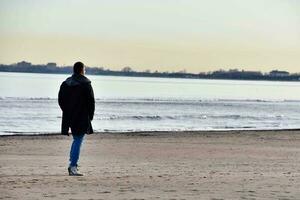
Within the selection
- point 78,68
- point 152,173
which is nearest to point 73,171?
point 152,173

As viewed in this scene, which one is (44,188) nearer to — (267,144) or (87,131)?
(87,131)

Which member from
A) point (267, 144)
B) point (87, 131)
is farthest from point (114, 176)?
point (267, 144)

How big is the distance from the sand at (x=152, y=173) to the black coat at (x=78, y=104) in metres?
0.77

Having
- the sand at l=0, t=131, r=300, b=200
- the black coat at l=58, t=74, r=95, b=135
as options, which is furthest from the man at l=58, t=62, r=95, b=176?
the sand at l=0, t=131, r=300, b=200

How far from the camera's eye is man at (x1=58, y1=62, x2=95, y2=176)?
11.2m

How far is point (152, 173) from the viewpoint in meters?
11.8

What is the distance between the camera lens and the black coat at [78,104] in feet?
36.6

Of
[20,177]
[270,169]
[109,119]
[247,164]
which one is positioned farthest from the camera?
[109,119]

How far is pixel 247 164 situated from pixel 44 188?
5269 millimetres

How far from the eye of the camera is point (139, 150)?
17688 mm

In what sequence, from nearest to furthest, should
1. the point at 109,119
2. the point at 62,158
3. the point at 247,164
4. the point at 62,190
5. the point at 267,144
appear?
1. the point at 62,190
2. the point at 247,164
3. the point at 62,158
4. the point at 267,144
5. the point at 109,119

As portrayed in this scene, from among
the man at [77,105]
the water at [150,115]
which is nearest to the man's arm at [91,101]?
the man at [77,105]

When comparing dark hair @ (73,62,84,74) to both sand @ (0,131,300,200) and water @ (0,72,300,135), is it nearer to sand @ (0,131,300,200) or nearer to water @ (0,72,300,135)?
sand @ (0,131,300,200)

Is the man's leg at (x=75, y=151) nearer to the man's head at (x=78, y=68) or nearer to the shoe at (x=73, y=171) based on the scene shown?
the shoe at (x=73, y=171)
